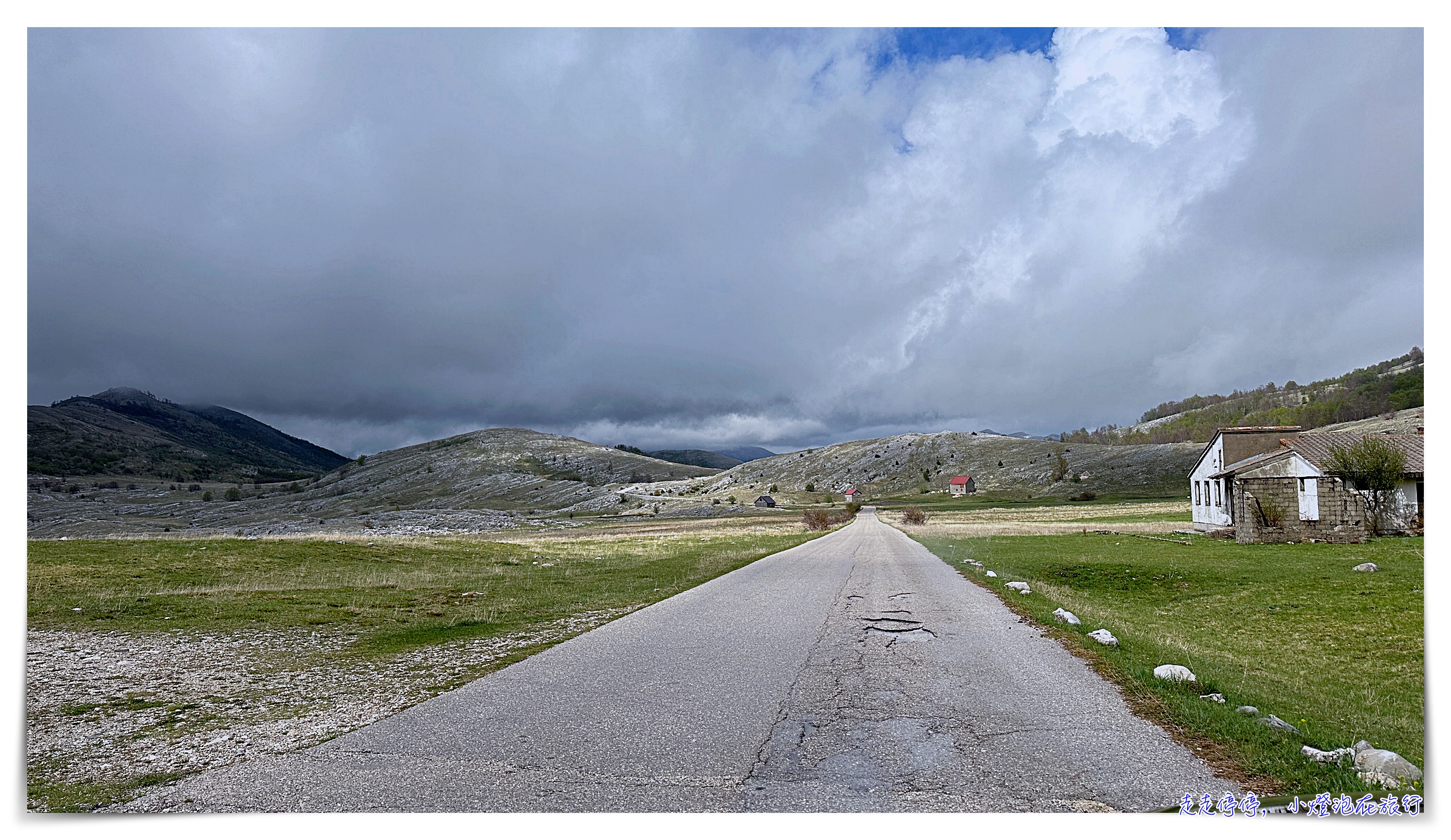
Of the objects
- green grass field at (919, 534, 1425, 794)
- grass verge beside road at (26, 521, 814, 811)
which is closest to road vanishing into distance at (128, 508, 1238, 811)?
green grass field at (919, 534, 1425, 794)

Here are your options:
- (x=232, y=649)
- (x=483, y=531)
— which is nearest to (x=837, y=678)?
(x=232, y=649)

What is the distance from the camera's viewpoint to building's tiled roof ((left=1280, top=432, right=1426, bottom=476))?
35938 millimetres

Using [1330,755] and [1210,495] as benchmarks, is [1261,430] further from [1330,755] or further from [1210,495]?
[1330,755]

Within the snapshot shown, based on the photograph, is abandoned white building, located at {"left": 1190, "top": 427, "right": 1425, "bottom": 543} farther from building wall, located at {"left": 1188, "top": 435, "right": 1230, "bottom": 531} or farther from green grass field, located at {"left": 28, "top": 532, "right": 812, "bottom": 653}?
green grass field, located at {"left": 28, "top": 532, "right": 812, "bottom": 653}

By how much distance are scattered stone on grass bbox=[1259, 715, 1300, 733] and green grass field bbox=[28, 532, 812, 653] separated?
12.9 metres

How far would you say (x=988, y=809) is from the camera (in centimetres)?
538

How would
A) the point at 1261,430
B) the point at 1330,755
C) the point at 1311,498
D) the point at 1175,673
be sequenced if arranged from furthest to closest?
the point at 1261,430
the point at 1311,498
the point at 1175,673
the point at 1330,755

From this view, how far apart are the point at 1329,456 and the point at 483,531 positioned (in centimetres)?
7740

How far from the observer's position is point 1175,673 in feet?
30.0

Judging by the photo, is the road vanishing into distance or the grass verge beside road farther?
the grass verge beside road

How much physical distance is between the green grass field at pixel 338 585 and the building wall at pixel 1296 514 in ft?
84.0

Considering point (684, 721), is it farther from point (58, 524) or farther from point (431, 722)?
point (58, 524)

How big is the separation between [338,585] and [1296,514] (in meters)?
43.8

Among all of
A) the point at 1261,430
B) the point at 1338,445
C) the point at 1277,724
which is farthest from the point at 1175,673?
the point at 1261,430
